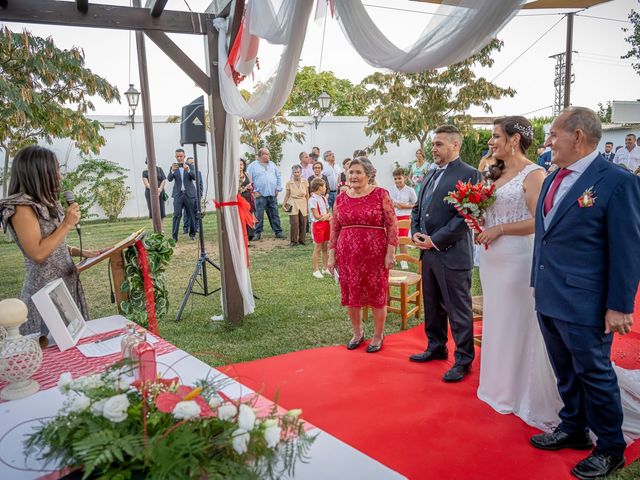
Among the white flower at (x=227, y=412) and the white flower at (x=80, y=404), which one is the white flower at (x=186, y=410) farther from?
the white flower at (x=80, y=404)

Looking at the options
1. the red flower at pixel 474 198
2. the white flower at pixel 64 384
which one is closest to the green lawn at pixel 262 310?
the white flower at pixel 64 384

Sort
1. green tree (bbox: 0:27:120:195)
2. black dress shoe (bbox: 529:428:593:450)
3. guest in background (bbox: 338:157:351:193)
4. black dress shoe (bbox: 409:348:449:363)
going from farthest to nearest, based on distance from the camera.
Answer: green tree (bbox: 0:27:120:195)
guest in background (bbox: 338:157:351:193)
black dress shoe (bbox: 409:348:449:363)
black dress shoe (bbox: 529:428:593:450)

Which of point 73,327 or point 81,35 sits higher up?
point 81,35

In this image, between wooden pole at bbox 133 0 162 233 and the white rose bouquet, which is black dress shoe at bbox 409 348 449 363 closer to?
the white rose bouquet

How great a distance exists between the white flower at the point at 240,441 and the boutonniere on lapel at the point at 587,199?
209cm

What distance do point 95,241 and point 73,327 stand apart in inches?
422

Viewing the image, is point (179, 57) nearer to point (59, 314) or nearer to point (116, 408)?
point (59, 314)

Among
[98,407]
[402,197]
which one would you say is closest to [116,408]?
[98,407]

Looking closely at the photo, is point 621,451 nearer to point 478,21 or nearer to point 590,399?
point 590,399

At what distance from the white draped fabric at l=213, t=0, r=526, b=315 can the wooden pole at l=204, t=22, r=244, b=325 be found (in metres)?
0.06

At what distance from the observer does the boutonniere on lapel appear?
236 cm

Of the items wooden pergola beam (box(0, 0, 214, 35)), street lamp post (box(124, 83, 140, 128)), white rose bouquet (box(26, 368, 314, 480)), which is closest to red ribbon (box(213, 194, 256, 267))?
wooden pergola beam (box(0, 0, 214, 35))

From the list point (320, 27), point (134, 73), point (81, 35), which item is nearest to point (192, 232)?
point (134, 73)

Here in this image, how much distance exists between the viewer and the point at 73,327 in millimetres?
2475
